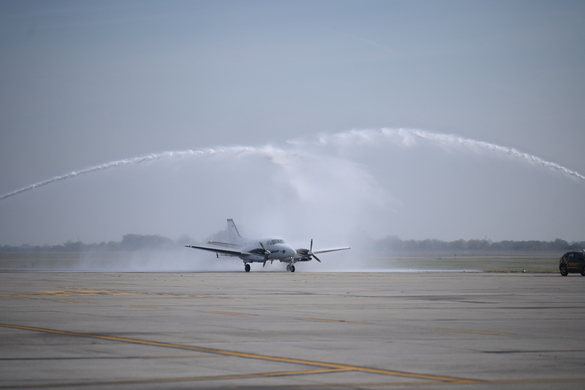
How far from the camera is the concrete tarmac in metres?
11.7

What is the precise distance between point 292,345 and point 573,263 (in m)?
49.9

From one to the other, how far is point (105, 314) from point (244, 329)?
258 inches

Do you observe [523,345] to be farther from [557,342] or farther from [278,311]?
[278,311]

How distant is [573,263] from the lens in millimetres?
59500

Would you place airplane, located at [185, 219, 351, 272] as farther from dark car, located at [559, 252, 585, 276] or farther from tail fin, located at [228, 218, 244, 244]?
dark car, located at [559, 252, 585, 276]

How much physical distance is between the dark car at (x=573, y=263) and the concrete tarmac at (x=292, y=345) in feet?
109

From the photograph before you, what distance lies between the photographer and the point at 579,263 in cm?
5919

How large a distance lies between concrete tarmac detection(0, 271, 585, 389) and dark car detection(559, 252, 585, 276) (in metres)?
33.3

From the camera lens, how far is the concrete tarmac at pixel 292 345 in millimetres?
11664

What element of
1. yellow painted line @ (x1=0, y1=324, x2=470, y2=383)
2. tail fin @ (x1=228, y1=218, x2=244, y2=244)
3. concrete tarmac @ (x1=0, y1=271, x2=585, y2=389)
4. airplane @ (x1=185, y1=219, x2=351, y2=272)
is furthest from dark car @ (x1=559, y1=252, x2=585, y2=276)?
yellow painted line @ (x1=0, y1=324, x2=470, y2=383)

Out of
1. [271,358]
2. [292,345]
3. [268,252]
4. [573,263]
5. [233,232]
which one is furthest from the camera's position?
[233,232]

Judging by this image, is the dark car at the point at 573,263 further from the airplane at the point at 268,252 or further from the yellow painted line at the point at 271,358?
the yellow painted line at the point at 271,358

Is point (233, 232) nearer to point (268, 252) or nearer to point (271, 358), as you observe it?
point (268, 252)

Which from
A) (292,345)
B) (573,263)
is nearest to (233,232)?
(573,263)
